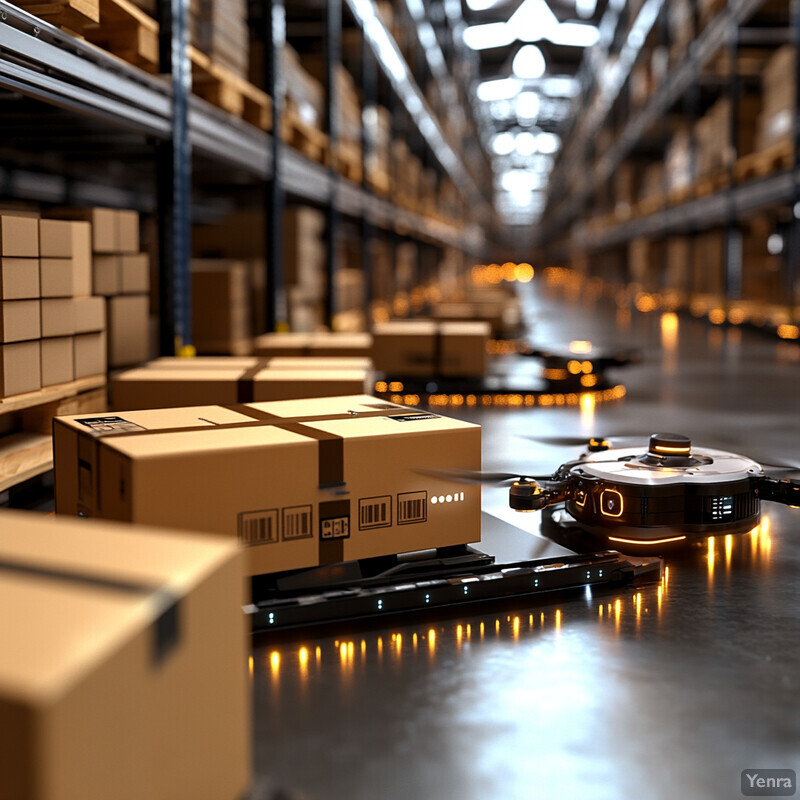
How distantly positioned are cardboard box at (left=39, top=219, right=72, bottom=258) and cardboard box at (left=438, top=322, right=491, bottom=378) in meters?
3.42

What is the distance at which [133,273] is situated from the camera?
14.1 feet

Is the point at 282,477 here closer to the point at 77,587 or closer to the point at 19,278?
the point at 77,587

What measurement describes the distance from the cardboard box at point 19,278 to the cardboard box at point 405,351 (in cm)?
344

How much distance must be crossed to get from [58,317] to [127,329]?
87 cm

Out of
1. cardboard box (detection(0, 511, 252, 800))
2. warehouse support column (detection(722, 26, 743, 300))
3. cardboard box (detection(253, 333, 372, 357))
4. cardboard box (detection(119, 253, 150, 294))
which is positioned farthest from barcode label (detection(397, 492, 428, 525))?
warehouse support column (detection(722, 26, 743, 300))

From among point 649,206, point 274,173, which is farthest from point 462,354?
point 649,206

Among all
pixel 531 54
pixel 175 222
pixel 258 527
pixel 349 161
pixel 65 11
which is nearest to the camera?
pixel 258 527

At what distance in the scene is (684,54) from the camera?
15.1m

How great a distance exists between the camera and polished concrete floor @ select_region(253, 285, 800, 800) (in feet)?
4.77

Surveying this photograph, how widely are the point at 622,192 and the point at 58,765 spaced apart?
2525cm

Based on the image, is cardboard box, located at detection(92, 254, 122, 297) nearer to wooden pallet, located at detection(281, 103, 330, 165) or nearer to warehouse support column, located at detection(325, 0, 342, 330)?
wooden pallet, located at detection(281, 103, 330, 165)

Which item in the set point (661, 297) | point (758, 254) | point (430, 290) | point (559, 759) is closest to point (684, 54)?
point (758, 254)

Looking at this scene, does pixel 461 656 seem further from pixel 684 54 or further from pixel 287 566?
pixel 684 54

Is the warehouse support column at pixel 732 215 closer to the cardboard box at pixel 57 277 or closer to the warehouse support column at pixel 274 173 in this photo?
the warehouse support column at pixel 274 173
